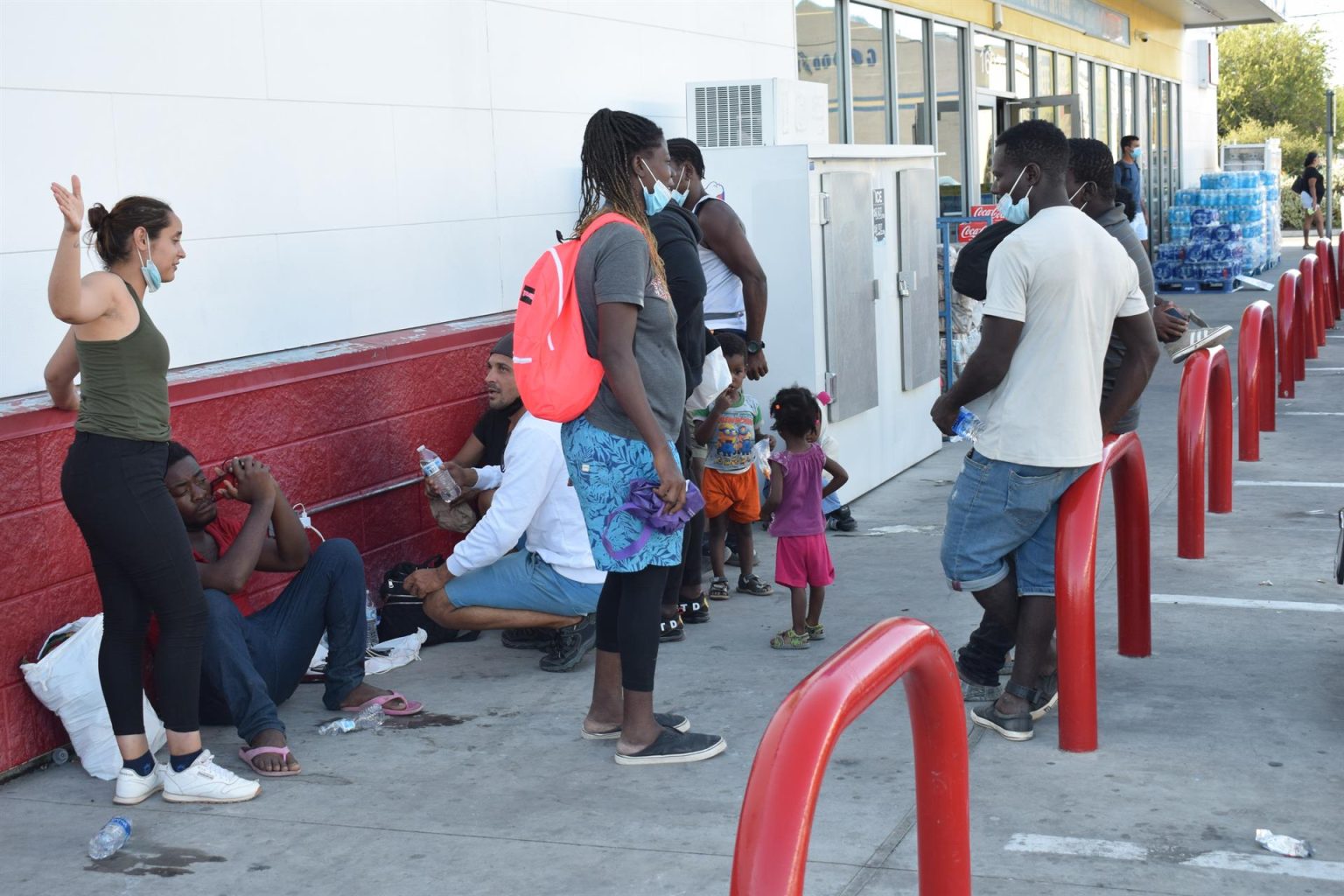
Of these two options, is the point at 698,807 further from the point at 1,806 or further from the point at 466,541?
the point at 1,806

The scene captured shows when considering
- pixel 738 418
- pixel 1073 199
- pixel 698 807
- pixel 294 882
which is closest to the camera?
pixel 294 882

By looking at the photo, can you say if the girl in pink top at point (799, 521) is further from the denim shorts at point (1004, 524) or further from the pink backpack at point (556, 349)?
the pink backpack at point (556, 349)

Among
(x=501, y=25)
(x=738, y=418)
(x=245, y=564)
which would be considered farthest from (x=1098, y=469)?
(x=501, y=25)

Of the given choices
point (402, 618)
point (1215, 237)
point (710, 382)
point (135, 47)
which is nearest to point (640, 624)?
point (402, 618)

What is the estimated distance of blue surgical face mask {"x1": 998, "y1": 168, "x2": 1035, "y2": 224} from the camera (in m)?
4.48

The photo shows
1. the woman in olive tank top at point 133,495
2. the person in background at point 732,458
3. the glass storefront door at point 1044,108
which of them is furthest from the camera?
the glass storefront door at point 1044,108

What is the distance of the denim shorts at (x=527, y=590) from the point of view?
17.2 feet

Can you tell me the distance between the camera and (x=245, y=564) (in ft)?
15.3

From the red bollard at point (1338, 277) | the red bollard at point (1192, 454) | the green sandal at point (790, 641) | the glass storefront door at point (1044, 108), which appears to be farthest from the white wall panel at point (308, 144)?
the red bollard at point (1338, 277)

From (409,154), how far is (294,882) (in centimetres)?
363

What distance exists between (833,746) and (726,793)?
6.13 feet

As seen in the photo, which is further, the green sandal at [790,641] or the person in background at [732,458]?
the person in background at [732,458]

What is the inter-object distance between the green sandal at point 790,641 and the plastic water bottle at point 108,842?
2.48m

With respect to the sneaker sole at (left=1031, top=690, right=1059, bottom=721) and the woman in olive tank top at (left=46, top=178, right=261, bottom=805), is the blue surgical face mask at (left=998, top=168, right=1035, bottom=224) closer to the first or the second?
the sneaker sole at (left=1031, top=690, right=1059, bottom=721)
